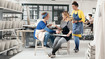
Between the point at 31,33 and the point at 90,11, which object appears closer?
the point at 31,33

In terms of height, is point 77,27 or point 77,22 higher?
point 77,22

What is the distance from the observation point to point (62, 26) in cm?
504

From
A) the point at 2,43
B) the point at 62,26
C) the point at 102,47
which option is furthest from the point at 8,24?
the point at 102,47

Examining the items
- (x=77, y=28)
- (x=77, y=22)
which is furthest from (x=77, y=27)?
(x=77, y=22)

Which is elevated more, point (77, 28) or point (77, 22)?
point (77, 22)

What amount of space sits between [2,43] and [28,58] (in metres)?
0.78

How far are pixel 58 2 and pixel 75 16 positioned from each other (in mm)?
9144

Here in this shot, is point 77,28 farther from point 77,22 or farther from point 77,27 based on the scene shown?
point 77,22

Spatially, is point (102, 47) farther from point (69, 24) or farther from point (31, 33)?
point (31, 33)

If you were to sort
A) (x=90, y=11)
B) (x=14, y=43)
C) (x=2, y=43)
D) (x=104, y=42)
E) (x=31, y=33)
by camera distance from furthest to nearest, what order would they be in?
(x=90, y=11) → (x=31, y=33) → (x=14, y=43) → (x=2, y=43) → (x=104, y=42)

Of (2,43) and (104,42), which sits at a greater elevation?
(104,42)

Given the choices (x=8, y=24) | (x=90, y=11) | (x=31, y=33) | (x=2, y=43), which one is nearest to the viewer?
(x=2, y=43)

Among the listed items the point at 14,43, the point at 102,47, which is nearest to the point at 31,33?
the point at 14,43

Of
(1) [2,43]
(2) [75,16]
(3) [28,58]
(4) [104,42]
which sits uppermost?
(2) [75,16]
